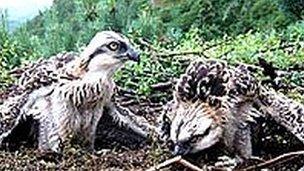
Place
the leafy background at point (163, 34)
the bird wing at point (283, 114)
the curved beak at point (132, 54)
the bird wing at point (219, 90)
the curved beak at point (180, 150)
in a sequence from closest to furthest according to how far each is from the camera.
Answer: the curved beak at point (180, 150), the bird wing at point (219, 90), the bird wing at point (283, 114), the curved beak at point (132, 54), the leafy background at point (163, 34)

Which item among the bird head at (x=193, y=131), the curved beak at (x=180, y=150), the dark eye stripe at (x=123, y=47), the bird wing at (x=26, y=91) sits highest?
the dark eye stripe at (x=123, y=47)

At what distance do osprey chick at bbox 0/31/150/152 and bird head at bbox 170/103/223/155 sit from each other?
51 centimetres

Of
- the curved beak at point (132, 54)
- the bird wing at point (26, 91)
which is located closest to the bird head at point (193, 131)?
the curved beak at point (132, 54)

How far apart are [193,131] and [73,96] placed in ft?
2.32

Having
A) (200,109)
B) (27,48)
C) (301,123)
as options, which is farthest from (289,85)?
(27,48)

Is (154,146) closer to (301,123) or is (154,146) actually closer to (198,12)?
(301,123)

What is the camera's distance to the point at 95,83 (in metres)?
3.83

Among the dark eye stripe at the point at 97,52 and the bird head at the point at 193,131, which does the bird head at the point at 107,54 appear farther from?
the bird head at the point at 193,131

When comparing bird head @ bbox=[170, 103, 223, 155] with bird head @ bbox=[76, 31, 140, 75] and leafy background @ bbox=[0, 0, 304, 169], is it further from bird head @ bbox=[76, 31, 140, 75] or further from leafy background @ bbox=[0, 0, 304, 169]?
bird head @ bbox=[76, 31, 140, 75]

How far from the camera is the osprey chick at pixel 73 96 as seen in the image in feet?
12.4

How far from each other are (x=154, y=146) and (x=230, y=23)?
5.06 metres

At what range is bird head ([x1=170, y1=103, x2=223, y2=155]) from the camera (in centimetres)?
322

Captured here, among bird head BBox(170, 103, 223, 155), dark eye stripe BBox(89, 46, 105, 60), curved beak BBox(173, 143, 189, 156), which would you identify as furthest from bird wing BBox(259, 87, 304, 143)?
dark eye stripe BBox(89, 46, 105, 60)

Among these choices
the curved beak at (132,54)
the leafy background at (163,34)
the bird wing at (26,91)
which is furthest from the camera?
the leafy background at (163,34)
